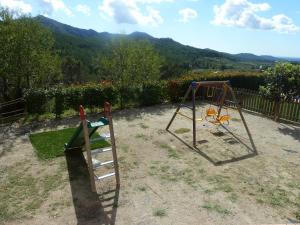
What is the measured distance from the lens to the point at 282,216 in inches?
217

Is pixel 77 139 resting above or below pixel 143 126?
above

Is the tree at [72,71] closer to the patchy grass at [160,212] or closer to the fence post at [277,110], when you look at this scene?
the fence post at [277,110]

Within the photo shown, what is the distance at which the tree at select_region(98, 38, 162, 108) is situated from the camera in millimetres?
21703

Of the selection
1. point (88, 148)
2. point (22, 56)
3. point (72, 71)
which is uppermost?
point (22, 56)

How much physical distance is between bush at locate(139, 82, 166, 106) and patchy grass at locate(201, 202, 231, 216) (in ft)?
27.6

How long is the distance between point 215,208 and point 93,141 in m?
2.83

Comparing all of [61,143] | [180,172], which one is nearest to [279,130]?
[180,172]

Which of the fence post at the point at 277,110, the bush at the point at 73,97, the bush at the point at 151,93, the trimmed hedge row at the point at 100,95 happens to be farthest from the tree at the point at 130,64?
the fence post at the point at 277,110

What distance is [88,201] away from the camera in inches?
234

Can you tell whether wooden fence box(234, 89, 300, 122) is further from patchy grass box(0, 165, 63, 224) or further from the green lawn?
patchy grass box(0, 165, 63, 224)

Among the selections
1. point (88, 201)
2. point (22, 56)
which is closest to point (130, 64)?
point (22, 56)

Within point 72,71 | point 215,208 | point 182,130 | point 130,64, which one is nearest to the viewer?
point 215,208

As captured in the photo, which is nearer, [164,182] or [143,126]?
[164,182]

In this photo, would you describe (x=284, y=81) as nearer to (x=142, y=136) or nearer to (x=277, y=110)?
(x=277, y=110)
